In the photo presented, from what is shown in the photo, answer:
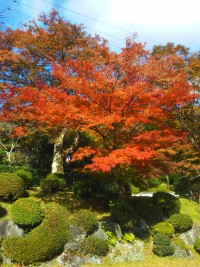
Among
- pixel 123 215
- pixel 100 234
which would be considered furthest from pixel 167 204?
pixel 100 234

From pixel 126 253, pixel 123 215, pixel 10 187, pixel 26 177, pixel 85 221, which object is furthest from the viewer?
pixel 26 177

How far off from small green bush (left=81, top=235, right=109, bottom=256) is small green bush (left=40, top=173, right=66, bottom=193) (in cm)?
481

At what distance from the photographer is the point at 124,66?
13641 millimetres

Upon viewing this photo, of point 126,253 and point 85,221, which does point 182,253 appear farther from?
point 85,221

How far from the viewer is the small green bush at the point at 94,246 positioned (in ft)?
44.4

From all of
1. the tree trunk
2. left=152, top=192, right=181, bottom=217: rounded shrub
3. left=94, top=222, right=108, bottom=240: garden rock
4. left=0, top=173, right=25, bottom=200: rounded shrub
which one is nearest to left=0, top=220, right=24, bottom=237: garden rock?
left=0, top=173, right=25, bottom=200: rounded shrub

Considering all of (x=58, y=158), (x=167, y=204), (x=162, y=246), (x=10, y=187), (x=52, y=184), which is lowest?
(x=162, y=246)

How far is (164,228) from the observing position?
54.0 feet

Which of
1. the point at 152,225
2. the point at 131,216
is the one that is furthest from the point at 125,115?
the point at 152,225

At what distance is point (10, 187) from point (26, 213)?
7.78ft

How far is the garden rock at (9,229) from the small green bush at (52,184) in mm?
4419

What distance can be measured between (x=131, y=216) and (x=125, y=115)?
18.8 feet

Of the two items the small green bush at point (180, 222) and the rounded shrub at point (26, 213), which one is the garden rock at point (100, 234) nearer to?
the rounded shrub at point (26, 213)

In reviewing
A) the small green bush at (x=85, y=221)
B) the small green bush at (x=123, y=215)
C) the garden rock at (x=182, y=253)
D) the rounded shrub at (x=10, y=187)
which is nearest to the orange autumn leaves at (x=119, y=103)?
the small green bush at (x=85, y=221)
